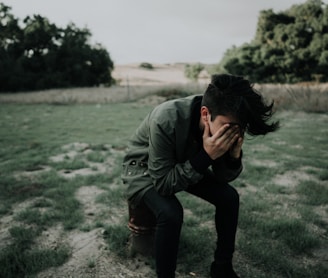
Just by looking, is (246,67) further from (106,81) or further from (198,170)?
(198,170)

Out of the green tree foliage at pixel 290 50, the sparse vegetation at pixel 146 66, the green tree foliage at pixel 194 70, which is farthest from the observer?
the sparse vegetation at pixel 146 66

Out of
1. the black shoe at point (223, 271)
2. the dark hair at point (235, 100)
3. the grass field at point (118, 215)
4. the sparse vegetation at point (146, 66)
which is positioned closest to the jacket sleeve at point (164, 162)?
the dark hair at point (235, 100)

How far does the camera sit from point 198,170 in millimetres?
2045

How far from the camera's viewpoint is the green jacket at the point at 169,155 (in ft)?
6.89

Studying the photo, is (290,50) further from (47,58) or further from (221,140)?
(221,140)

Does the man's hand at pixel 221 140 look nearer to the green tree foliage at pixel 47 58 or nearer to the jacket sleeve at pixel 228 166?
the jacket sleeve at pixel 228 166

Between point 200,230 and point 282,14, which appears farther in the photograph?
point 282,14

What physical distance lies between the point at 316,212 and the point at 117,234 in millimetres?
2507

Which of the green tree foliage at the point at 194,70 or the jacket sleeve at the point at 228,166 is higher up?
the green tree foliage at the point at 194,70

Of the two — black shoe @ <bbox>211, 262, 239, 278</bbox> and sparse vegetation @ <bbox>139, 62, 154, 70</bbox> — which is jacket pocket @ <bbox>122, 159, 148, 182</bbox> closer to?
black shoe @ <bbox>211, 262, 239, 278</bbox>

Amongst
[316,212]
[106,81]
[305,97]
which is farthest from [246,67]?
[316,212]

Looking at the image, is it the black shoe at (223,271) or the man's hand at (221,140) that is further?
the black shoe at (223,271)

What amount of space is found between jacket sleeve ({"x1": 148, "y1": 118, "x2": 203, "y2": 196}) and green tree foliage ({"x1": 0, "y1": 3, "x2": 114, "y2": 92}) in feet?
122

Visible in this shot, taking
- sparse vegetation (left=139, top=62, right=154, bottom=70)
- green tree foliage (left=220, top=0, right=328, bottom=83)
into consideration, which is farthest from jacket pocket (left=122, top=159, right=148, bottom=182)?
sparse vegetation (left=139, top=62, right=154, bottom=70)
